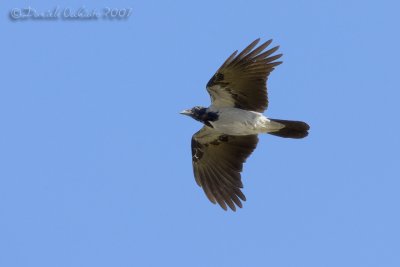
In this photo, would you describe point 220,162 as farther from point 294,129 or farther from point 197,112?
point 294,129

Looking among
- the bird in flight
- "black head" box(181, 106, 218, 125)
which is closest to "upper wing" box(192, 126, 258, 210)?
the bird in flight

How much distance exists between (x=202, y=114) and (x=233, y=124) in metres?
0.83

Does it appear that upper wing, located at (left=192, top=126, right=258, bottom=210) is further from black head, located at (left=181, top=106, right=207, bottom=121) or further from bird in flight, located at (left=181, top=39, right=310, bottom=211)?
black head, located at (left=181, top=106, right=207, bottom=121)

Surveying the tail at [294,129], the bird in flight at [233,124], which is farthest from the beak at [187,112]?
the tail at [294,129]

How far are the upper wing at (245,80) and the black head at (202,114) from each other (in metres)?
0.28

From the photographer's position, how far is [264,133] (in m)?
23.9

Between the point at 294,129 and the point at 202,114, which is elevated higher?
the point at 202,114

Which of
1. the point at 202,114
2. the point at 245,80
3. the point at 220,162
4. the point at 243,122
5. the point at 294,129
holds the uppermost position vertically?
the point at 245,80

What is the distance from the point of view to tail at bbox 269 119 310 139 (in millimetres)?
23344

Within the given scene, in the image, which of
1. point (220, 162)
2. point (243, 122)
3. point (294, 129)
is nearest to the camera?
point (294, 129)

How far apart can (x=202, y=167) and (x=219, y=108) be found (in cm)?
177

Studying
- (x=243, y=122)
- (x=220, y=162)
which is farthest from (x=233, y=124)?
(x=220, y=162)

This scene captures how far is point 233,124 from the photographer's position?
23.7 meters

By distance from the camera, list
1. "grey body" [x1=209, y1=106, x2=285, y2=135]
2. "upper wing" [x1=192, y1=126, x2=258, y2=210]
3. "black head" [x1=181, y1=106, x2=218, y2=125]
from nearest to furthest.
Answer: "grey body" [x1=209, y1=106, x2=285, y2=135] < "black head" [x1=181, y1=106, x2=218, y2=125] < "upper wing" [x1=192, y1=126, x2=258, y2=210]
